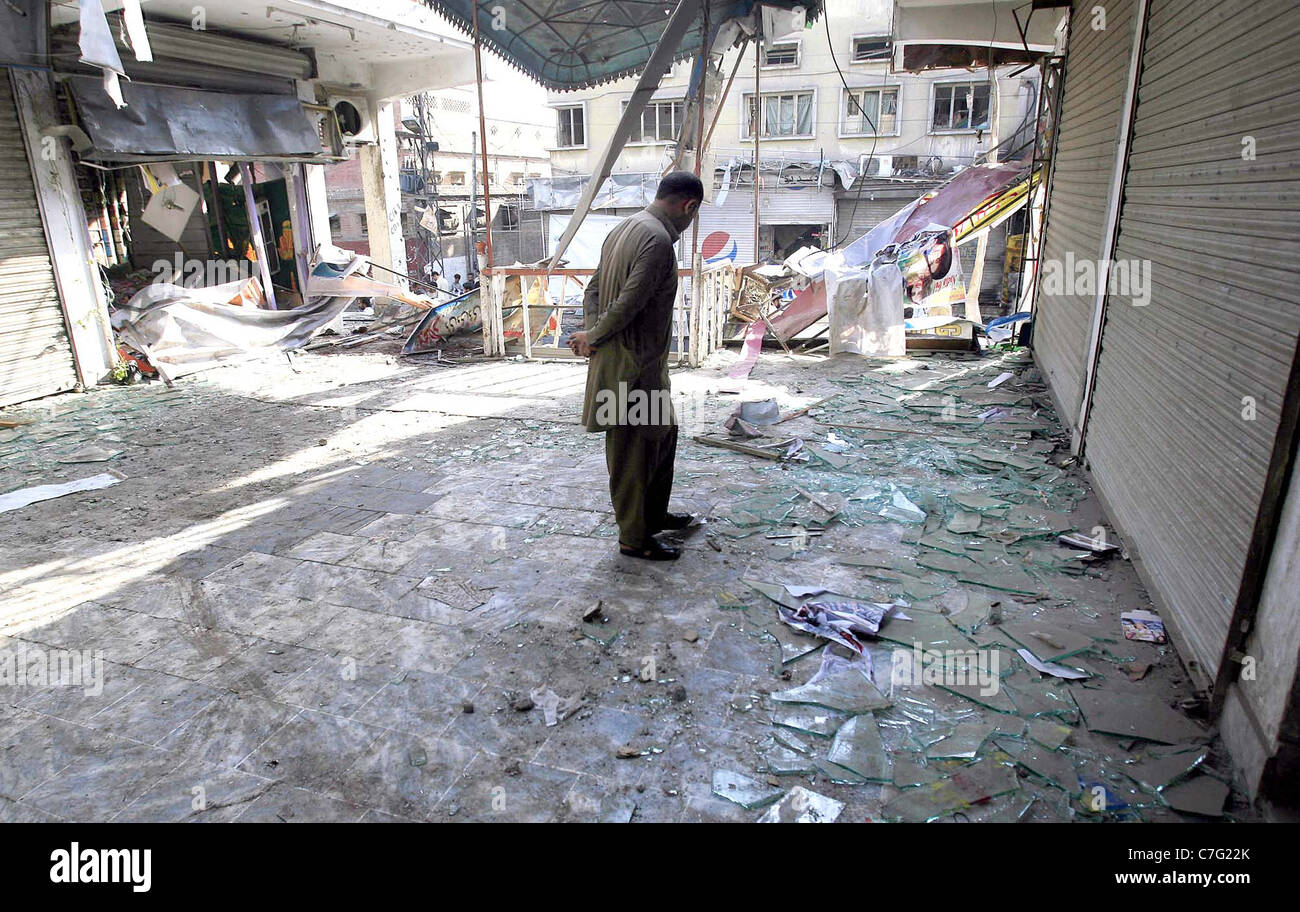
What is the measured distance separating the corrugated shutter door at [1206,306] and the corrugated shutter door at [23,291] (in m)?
10.5

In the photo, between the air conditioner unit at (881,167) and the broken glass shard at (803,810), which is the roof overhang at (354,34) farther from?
the air conditioner unit at (881,167)

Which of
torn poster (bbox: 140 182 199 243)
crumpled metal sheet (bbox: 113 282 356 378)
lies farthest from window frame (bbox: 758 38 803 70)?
crumpled metal sheet (bbox: 113 282 356 378)

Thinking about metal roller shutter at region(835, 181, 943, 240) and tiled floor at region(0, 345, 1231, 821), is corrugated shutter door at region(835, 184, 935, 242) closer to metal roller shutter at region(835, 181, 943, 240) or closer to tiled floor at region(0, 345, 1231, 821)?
metal roller shutter at region(835, 181, 943, 240)

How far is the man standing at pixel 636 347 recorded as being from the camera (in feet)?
12.7

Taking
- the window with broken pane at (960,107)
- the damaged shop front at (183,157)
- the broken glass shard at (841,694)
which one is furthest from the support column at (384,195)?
the window with broken pane at (960,107)

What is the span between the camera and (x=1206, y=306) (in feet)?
10.7

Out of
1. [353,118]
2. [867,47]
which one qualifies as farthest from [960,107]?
[353,118]

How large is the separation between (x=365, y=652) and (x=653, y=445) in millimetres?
1782

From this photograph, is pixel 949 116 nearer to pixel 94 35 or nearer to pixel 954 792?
pixel 94 35

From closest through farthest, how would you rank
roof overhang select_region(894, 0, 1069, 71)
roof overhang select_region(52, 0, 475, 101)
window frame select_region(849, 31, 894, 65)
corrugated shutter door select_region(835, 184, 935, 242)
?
roof overhang select_region(894, 0, 1069, 71), roof overhang select_region(52, 0, 475, 101), corrugated shutter door select_region(835, 184, 935, 242), window frame select_region(849, 31, 894, 65)

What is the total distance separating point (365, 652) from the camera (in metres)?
3.36

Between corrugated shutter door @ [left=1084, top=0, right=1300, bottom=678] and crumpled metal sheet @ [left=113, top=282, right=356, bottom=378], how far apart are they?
10050 millimetres

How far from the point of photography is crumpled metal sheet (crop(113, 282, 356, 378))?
30.8 ft

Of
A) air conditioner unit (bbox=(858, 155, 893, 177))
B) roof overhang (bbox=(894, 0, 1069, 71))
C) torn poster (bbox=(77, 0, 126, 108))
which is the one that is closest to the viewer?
torn poster (bbox=(77, 0, 126, 108))
